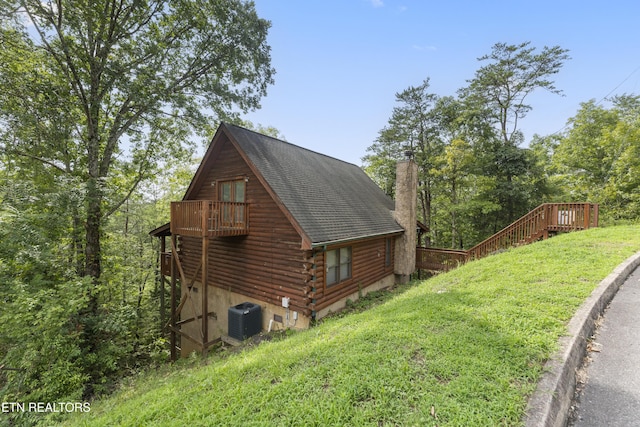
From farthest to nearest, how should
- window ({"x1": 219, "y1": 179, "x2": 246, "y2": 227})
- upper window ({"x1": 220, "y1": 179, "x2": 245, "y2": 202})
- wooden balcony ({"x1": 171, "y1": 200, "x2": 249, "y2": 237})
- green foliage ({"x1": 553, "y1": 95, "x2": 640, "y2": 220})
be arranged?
1. green foliage ({"x1": 553, "y1": 95, "x2": 640, "y2": 220})
2. upper window ({"x1": 220, "y1": 179, "x2": 245, "y2": 202})
3. window ({"x1": 219, "y1": 179, "x2": 246, "y2": 227})
4. wooden balcony ({"x1": 171, "y1": 200, "x2": 249, "y2": 237})

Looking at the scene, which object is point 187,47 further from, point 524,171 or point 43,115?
point 524,171

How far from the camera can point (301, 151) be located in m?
12.2

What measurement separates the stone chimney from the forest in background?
7353 millimetres

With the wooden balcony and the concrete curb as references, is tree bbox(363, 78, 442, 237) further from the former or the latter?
the concrete curb

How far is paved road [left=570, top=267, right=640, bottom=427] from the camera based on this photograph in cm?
243

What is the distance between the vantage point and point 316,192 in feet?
31.7

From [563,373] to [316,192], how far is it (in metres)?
7.84

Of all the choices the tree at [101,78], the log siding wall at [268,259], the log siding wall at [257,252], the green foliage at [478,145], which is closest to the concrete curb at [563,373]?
the log siding wall at [268,259]

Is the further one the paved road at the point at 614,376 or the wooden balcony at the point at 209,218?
the wooden balcony at the point at 209,218

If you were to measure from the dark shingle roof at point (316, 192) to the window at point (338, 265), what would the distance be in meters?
0.79

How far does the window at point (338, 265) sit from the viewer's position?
848 centimetres

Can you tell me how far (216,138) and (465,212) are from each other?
18034mm

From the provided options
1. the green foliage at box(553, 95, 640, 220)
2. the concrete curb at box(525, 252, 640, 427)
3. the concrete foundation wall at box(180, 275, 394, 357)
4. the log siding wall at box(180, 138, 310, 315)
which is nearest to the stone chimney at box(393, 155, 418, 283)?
the concrete foundation wall at box(180, 275, 394, 357)

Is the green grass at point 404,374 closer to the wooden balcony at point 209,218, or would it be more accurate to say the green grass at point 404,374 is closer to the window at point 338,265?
the window at point 338,265
